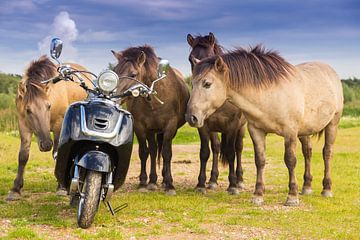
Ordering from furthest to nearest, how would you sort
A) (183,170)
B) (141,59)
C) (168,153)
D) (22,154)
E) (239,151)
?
1. (183,170)
2. (239,151)
3. (168,153)
4. (141,59)
5. (22,154)

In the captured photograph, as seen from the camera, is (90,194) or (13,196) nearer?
(90,194)

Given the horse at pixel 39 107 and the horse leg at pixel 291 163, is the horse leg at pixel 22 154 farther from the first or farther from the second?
the horse leg at pixel 291 163

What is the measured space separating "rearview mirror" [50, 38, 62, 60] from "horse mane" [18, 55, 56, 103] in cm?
123

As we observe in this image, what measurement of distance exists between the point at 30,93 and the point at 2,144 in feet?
34.9

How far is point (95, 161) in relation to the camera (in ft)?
18.1

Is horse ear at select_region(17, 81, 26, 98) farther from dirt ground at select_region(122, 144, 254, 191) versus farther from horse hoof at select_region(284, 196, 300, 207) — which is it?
horse hoof at select_region(284, 196, 300, 207)

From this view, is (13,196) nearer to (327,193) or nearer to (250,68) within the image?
(250,68)

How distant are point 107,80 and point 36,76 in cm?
213

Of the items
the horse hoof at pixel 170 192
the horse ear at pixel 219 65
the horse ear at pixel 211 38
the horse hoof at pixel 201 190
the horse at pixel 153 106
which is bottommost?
the horse hoof at pixel 170 192

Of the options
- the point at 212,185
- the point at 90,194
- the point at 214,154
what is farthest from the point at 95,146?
the point at 212,185

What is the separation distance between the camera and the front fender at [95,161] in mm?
5496

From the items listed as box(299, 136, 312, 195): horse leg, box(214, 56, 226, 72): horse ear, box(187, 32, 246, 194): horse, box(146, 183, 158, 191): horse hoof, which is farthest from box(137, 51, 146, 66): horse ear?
box(299, 136, 312, 195): horse leg

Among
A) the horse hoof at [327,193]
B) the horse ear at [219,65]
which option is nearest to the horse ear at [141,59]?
the horse ear at [219,65]

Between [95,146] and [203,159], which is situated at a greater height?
[95,146]
